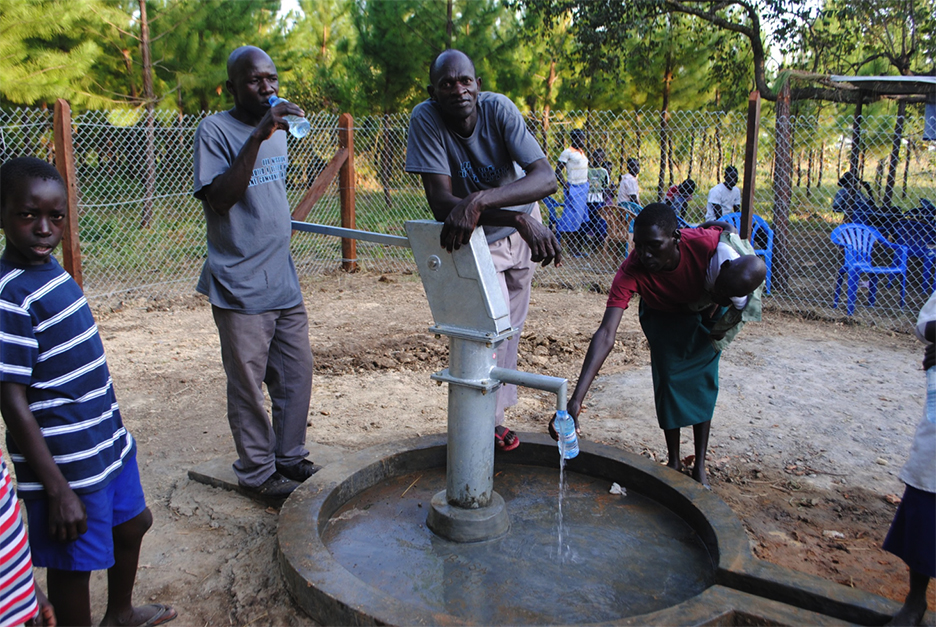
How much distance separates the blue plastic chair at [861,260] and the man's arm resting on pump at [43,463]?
19.6 feet

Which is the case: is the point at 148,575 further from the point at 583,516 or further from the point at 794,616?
the point at 794,616

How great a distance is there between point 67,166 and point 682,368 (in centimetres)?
473

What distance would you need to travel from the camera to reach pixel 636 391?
163 inches

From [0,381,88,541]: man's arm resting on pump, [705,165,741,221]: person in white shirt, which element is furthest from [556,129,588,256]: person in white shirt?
[0,381,88,541]: man's arm resting on pump

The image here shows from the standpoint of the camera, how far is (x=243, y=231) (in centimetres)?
249

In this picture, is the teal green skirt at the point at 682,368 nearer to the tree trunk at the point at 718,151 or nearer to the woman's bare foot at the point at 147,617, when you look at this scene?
the woman's bare foot at the point at 147,617

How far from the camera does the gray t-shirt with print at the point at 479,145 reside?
2447 millimetres

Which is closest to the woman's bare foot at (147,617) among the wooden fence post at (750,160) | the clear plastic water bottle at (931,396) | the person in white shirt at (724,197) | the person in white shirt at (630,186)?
the clear plastic water bottle at (931,396)

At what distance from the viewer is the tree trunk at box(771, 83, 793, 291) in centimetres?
607

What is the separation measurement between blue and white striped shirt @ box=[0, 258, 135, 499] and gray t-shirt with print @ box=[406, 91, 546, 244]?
1180 millimetres

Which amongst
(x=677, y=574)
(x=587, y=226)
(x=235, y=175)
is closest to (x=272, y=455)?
(x=235, y=175)

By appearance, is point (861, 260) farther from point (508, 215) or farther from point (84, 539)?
point (84, 539)

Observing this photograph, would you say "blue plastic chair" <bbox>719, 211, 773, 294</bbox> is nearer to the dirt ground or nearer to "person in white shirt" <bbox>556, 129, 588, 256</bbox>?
the dirt ground

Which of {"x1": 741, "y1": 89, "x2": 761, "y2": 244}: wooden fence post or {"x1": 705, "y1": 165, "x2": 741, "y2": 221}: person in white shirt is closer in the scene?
{"x1": 741, "y1": 89, "x2": 761, "y2": 244}: wooden fence post
